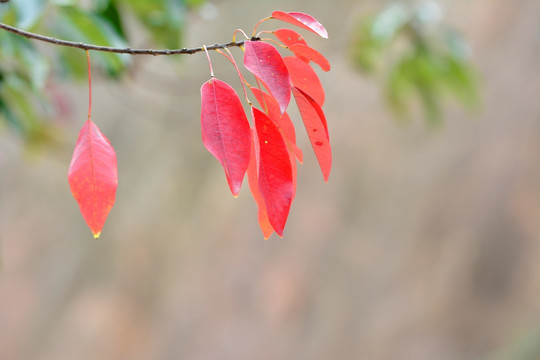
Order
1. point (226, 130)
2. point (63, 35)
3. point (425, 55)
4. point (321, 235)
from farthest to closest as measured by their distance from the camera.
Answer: point (321, 235) < point (425, 55) < point (63, 35) < point (226, 130)

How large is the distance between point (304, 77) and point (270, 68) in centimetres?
6

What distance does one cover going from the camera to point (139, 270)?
287 centimetres

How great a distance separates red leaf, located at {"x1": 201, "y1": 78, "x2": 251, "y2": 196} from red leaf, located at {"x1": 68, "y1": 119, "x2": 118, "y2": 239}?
0.08 m

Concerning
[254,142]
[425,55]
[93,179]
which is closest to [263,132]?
[254,142]

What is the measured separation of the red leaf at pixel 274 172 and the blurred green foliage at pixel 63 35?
0.39 meters

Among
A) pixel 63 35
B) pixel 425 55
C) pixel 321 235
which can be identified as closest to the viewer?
pixel 63 35

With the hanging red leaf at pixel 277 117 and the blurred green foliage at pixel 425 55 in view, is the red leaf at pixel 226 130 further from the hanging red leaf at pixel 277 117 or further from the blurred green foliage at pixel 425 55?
the blurred green foliage at pixel 425 55

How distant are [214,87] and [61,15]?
47 cm

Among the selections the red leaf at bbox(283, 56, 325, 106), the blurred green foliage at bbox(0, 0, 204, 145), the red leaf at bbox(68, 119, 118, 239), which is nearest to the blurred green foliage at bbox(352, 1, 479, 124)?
the blurred green foliage at bbox(0, 0, 204, 145)

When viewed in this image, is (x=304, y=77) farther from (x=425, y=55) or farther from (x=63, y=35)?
(x=425, y=55)

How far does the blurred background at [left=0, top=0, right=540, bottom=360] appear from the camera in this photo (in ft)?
7.25

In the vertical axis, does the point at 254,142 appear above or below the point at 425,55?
below

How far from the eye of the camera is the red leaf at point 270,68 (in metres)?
0.42

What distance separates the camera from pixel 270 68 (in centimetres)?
43
